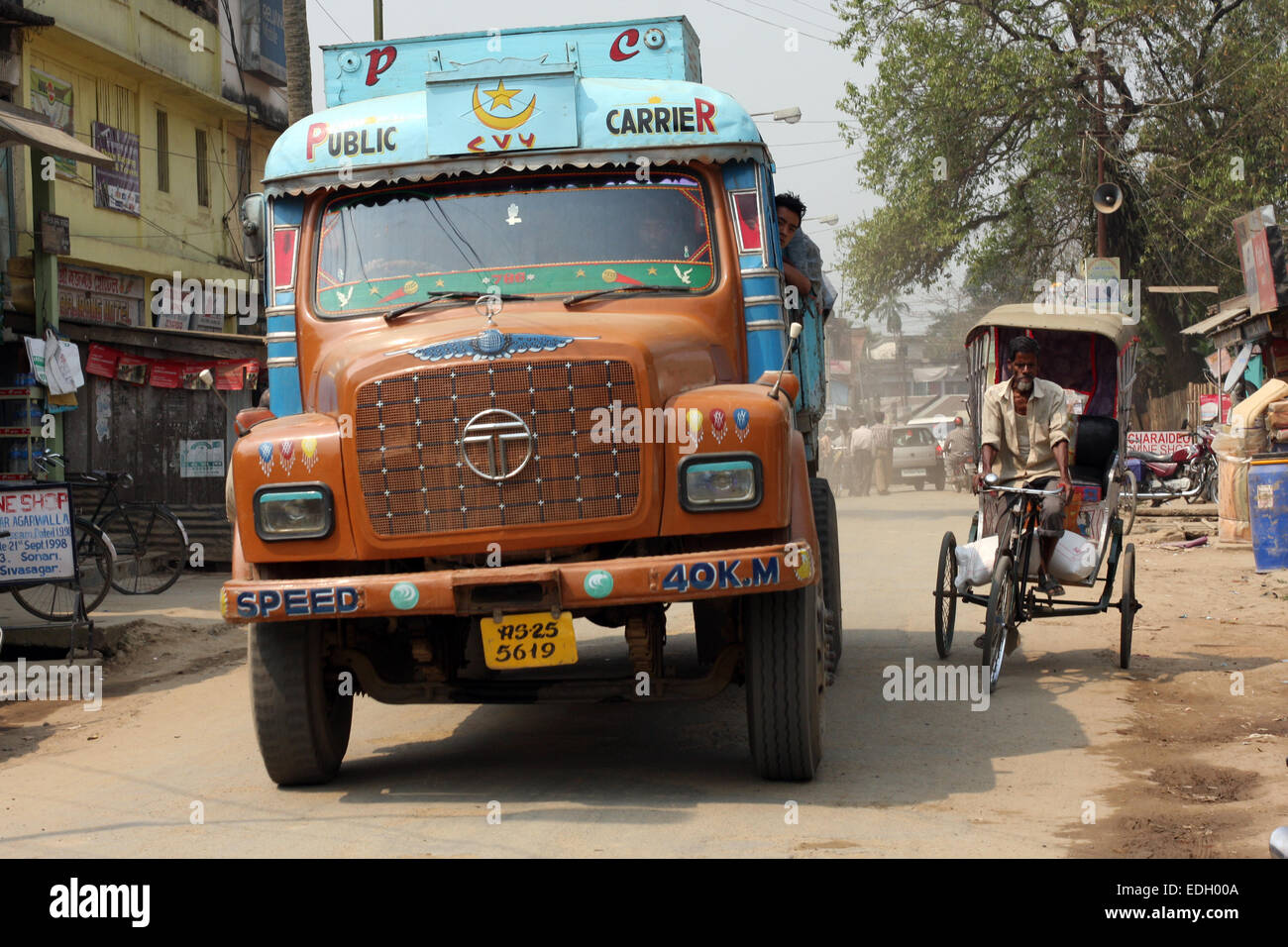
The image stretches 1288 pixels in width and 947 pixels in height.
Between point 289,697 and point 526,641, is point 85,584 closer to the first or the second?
point 289,697

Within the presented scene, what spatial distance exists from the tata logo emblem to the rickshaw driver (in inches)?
171

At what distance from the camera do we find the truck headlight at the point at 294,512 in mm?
5469

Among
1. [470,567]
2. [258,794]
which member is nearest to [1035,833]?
[470,567]

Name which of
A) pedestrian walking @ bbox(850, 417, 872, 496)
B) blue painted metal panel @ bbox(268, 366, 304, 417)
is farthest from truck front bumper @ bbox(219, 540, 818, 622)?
pedestrian walking @ bbox(850, 417, 872, 496)

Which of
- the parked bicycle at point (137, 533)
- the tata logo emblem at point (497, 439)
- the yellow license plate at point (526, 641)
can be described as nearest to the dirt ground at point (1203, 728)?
the yellow license plate at point (526, 641)

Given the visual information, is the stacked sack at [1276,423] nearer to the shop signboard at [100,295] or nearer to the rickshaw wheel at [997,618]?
the rickshaw wheel at [997,618]

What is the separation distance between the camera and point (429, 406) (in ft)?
17.7

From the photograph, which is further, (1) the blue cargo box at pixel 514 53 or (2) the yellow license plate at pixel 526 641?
(1) the blue cargo box at pixel 514 53

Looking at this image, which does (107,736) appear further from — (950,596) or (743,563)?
(950,596)

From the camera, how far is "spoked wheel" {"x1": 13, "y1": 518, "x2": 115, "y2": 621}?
11.7 meters

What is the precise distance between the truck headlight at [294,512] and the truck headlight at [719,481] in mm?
1324

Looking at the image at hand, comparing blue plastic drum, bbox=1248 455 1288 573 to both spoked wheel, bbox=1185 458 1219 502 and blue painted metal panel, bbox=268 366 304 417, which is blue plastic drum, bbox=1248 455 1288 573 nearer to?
blue painted metal panel, bbox=268 366 304 417

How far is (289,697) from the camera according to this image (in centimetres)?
581

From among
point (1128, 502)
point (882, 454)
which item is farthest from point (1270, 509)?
point (882, 454)
